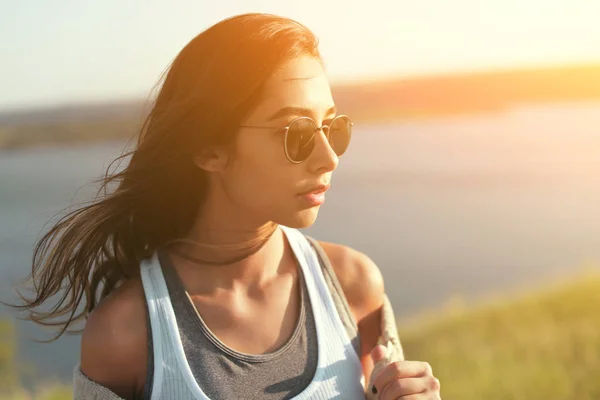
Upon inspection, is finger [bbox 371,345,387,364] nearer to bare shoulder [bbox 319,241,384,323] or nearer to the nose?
bare shoulder [bbox 319,241,384,323]

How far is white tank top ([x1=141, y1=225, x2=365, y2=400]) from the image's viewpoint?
1.44 m

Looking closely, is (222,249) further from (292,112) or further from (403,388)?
(403,388)

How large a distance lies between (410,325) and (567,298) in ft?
3.46

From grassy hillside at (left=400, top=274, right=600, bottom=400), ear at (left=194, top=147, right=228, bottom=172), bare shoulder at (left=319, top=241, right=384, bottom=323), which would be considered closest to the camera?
ear at (left=194, top=147, right=228, bottom=172)

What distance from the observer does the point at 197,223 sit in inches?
65.6

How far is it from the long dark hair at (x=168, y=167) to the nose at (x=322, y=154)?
→ 0.54 feet

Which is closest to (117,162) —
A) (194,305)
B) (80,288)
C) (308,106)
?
(80,288)

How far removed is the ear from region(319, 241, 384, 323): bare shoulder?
0.42 metres

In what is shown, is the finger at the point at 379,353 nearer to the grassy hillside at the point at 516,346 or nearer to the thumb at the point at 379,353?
the thumb at the point at 379,353

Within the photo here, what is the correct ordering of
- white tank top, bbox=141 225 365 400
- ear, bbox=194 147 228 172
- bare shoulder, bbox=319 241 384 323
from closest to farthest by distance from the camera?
1. white tank top, bbox=141 225 365 400
2. ear, bbox=194 147 228 172
3. bare shoulder, bbox=319 241 384 323

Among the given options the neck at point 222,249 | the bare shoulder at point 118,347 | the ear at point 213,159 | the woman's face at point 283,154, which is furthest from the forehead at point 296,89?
the bare shoulder at point 118,347

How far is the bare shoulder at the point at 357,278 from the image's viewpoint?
1.75m

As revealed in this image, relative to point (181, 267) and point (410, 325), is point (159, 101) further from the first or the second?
point (410, 325)

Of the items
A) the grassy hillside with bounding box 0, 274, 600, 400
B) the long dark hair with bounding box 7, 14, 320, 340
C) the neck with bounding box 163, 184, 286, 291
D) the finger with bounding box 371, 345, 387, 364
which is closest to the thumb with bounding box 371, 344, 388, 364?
the finger with bounding box 371, 345, 387, 364
